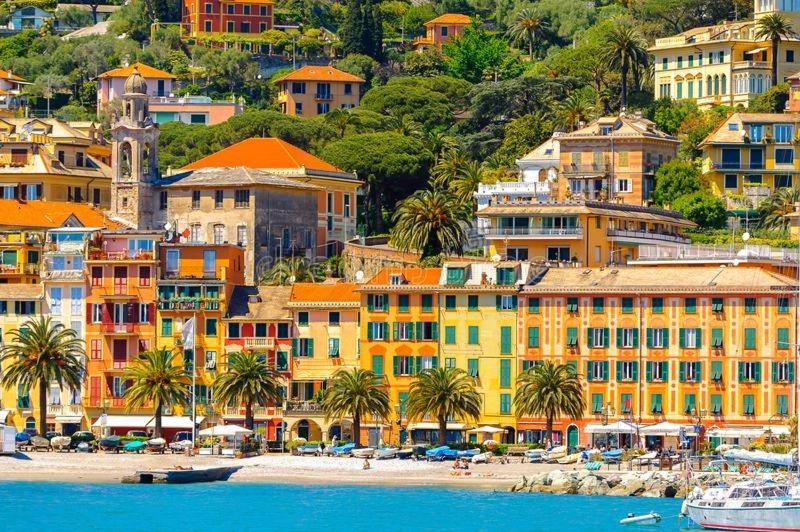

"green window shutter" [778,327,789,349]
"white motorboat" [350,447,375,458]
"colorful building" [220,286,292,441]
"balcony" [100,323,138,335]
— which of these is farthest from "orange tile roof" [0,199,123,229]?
"green window shutter" [778,327,789,349]

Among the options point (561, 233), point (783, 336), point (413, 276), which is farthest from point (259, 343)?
point (783, 336)

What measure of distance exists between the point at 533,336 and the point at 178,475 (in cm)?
2056

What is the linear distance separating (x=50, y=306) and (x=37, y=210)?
22.8 metres

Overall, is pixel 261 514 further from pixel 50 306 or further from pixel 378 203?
pixel 378 203

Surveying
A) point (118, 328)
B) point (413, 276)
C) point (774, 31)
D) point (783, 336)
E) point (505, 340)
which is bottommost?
point (505, 340)

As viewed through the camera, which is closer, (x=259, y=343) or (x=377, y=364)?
(x=377, y=364)

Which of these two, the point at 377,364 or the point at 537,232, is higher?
the point at 537,232

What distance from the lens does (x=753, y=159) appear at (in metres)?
175

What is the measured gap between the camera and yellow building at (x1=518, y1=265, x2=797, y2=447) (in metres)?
134

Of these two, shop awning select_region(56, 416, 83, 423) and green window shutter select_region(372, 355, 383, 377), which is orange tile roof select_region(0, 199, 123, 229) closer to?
shop awning select_region(56, 416, 83, 423)

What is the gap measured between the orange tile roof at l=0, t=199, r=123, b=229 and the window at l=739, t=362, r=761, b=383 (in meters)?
44.3

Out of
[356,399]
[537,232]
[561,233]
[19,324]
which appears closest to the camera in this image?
[356,399]

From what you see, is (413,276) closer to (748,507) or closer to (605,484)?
(605,484)

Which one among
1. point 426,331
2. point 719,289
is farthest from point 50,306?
point 719,289
